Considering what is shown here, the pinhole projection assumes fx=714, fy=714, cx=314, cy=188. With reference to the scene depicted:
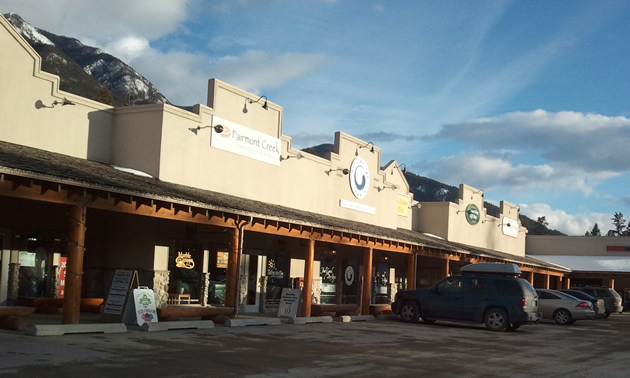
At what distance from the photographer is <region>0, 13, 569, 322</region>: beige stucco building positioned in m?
16.1

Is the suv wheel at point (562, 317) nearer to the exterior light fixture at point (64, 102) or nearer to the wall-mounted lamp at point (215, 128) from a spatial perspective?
the wall-mounted lamp at point (215, 128)

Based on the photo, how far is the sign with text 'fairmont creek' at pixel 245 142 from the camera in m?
22.6

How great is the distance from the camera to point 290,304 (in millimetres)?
21703

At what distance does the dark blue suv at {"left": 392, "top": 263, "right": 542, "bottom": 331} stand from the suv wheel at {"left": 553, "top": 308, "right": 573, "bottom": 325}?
246 inches

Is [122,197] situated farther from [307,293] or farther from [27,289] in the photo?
[307,293]

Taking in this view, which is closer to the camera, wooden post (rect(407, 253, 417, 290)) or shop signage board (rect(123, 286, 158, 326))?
shop signage board (rect(123, 286, 158, 326))

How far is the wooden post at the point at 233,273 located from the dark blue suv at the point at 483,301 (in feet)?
21.8

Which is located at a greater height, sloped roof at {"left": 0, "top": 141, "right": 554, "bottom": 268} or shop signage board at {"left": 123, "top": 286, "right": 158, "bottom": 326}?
sloped roof at {"left": 0, "top": 141, "right": 554, "bottom": 268}

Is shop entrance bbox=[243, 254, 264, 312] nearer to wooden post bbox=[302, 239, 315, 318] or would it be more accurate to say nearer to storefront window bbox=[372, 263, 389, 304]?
wooden post bbox=[302, 239, 315, 318]

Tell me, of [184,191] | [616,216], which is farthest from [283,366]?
[616,216]

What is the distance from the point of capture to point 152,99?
156125 millimetres

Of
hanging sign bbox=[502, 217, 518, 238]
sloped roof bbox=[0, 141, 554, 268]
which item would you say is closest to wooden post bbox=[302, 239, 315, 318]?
sloped roof bbox=[0, 141, 554, 268]

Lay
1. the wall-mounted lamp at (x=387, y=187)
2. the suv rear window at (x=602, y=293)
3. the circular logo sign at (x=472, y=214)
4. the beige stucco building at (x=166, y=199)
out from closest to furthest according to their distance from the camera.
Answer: the beige stucco building at (x=166, y=199) < the wall-mounted lamp at (x=387, y=187) < the suv rear window at (x=602, y=293) < the circular logo sign at (x=472, y=214)

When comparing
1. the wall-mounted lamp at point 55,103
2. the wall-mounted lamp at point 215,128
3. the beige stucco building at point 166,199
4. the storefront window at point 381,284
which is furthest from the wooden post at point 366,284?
the wall-mounted lamp at point 55,103
